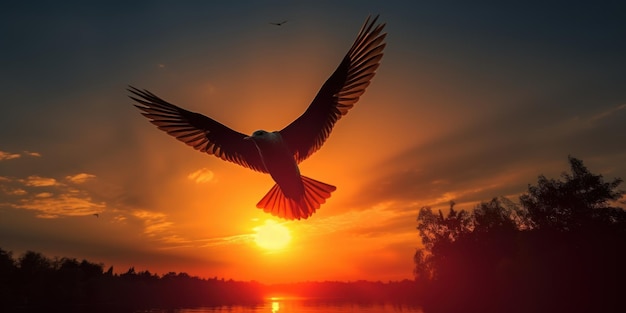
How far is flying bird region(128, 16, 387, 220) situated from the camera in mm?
6441

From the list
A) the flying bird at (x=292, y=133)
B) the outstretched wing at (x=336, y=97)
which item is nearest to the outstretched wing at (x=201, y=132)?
the flying bird at (x=292, y=133)

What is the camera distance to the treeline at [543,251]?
3472 centimetres

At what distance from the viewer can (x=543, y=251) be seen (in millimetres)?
40844

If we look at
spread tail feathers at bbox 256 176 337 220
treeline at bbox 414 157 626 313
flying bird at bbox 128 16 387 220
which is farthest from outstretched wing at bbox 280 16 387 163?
treeline at bbox 414 157 626 313

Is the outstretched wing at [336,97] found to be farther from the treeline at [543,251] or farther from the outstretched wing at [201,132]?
the treeline at [543,251]

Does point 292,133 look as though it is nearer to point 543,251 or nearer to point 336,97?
point 336,97

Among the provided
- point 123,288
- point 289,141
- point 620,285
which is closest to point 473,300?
point 620,285

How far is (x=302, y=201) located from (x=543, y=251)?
43.5m

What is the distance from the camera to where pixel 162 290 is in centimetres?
16012

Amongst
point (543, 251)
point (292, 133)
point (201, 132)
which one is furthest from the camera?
point (543, 251)

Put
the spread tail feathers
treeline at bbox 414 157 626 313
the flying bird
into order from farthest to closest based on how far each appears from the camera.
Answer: treeline at bbox 414 157 626 313 → the spread tail feathers → the flying bird

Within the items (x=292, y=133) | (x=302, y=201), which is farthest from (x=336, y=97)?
(x=302, y=201)

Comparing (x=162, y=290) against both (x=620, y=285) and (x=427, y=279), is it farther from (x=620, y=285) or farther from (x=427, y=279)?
(x=620, y=285)

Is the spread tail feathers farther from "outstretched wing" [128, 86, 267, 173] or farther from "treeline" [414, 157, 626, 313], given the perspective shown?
"treeline" [414, 157, 626, 313]
